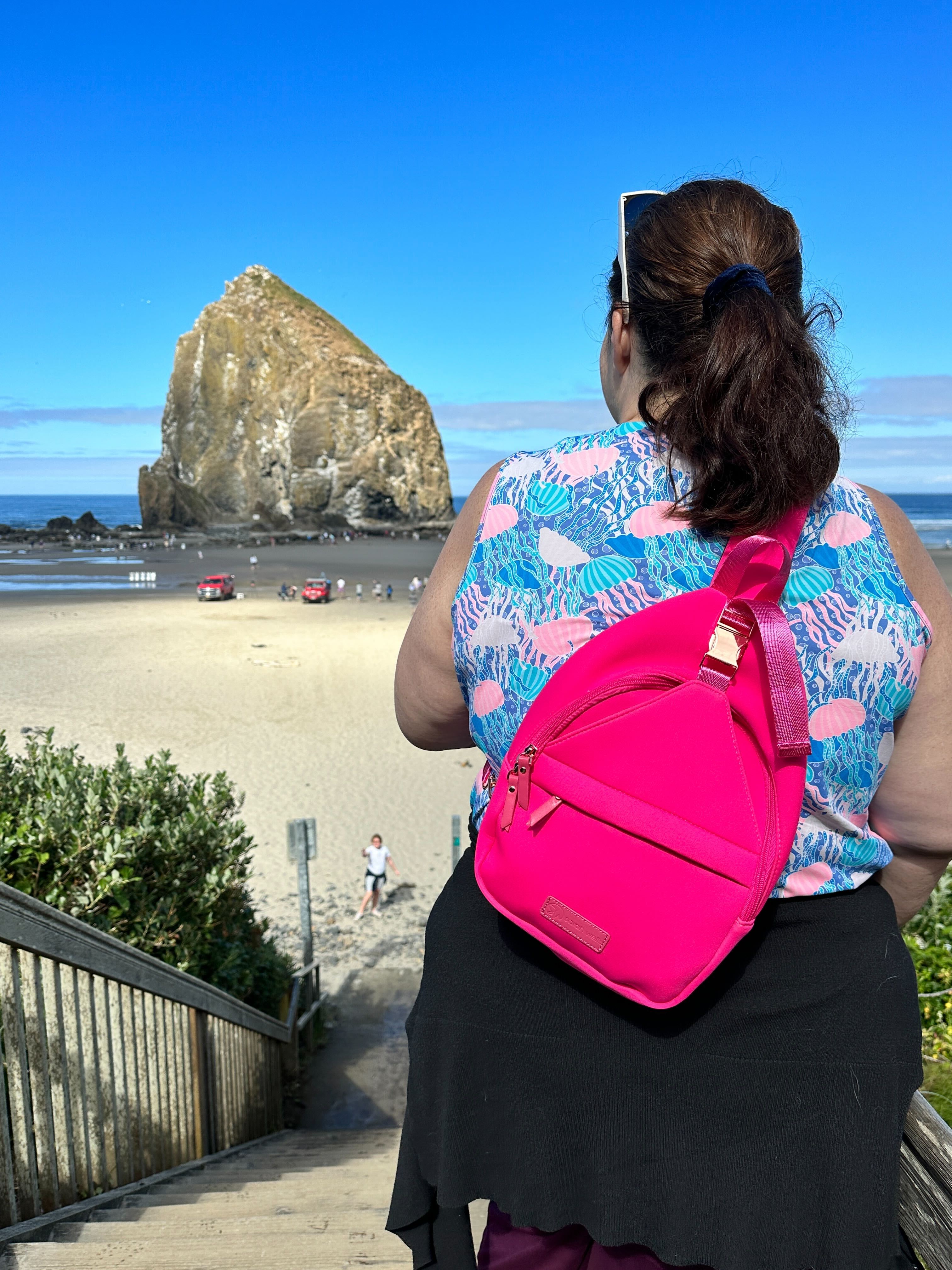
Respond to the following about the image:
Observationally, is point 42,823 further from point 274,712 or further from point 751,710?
point 274,712

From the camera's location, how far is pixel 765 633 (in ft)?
3.55

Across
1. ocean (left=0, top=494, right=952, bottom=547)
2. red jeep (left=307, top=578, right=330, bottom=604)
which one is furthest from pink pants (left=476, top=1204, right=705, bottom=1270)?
ocean (left=0, top=494, right=952, bottom=547)

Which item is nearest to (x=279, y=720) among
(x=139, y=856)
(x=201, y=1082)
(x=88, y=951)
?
(x=139, y=856)

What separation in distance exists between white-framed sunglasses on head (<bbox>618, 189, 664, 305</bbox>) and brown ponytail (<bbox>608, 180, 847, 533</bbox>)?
0.8 inches

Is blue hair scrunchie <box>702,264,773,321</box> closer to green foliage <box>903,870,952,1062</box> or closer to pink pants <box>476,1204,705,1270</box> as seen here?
pink pants <box>476,1204,705,1270</box>

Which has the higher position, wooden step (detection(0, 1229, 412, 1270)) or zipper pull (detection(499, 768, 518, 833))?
zipper pull (detection(499, 768, 518, 833))

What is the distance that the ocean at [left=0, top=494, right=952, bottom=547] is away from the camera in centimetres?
8412

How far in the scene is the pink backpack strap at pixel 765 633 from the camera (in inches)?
42.5

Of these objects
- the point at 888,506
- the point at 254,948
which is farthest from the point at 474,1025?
the point at 254,948

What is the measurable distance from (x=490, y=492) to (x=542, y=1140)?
3.03ft

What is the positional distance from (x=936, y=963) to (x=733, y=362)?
336 cm

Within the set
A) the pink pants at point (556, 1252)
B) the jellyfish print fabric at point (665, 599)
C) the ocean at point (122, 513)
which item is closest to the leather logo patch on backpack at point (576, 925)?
the jellyfish print fabric at point (665, 599)

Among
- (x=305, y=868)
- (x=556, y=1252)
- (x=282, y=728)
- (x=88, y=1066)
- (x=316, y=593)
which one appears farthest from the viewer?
(x=316, y=593)

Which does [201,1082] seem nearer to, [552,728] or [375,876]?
A: [552,728]
